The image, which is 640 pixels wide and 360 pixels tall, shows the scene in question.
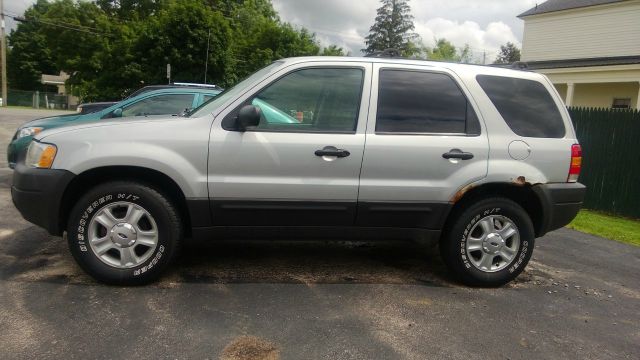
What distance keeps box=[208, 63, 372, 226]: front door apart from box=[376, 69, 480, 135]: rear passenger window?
0.19 metres

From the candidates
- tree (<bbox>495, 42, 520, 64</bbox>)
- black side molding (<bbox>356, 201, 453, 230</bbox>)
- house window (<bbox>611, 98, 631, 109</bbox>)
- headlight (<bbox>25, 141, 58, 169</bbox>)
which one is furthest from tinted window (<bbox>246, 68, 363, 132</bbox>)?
tree (<bbox>495, 42, 520, 64</bbox>)

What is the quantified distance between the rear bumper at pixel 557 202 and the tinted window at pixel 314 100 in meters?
1.77

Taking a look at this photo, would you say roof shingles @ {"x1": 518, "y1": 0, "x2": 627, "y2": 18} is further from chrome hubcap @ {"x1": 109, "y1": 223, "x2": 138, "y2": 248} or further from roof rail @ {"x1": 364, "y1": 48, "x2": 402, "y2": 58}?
chrome hubcap @ {"x1": 109, "y1": 223, "x2": 138, "y2": 248}

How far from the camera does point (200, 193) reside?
3.86m

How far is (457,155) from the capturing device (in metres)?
4.10

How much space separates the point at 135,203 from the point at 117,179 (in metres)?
0.25

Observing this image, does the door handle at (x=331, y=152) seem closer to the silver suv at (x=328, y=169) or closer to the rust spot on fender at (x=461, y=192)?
the silver suv at (x=328, y=169)

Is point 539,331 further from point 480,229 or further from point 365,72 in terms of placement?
point 365,72

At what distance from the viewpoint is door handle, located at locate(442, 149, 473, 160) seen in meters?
4.09

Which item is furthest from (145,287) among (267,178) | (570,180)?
(570,180)

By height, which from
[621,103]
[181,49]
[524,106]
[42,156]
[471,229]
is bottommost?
[471,229]

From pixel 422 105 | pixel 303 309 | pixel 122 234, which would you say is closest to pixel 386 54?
pixel 422 105

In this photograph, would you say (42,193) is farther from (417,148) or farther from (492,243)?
(492,243)

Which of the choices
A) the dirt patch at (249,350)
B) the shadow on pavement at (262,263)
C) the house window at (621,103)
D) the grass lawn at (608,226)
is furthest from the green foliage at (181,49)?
the dirt patch at (249,350)
